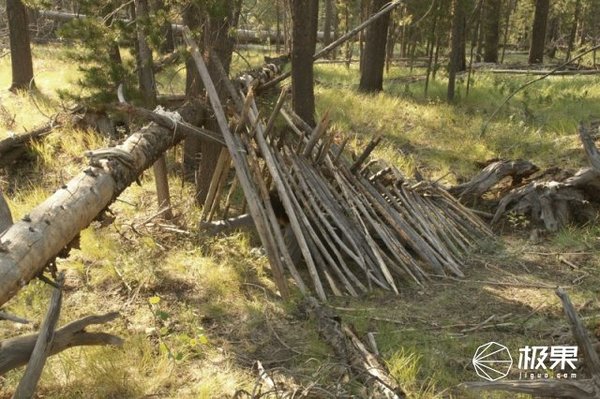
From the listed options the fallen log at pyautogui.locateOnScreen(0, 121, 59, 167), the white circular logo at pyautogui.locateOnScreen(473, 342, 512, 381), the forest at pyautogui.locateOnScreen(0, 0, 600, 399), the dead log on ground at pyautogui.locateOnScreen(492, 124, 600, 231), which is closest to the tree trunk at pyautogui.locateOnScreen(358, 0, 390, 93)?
the forest at pyautogui.locateOnScreen(0, 0, 600, 399)

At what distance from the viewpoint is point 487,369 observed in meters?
3.65

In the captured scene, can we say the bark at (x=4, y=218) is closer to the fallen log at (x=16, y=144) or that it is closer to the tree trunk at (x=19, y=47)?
the fallen log at (x=16, y=144)

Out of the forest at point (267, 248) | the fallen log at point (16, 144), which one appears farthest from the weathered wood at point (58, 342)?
the fallen log at point (16, 144)

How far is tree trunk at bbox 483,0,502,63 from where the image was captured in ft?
51.3

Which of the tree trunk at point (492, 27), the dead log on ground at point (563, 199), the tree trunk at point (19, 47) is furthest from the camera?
the tree trunk at point (492, 27)

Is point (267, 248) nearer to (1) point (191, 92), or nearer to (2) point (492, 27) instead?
(1) point (191, 92)

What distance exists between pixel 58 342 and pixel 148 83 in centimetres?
372

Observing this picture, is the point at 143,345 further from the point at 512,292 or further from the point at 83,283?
the point at 512,292

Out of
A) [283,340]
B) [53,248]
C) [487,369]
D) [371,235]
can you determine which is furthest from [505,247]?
[53,248]

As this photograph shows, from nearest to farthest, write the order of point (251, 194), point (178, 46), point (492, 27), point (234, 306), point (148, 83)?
point (234, 306) → point (251, 194) → point (148, 83) → point (178, 46) → point (492, 27)

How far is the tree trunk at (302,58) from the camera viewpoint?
7.02 m

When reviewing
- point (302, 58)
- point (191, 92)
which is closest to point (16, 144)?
point (191, 92)

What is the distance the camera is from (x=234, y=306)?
177 inches

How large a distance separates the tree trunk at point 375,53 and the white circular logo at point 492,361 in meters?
7.93
